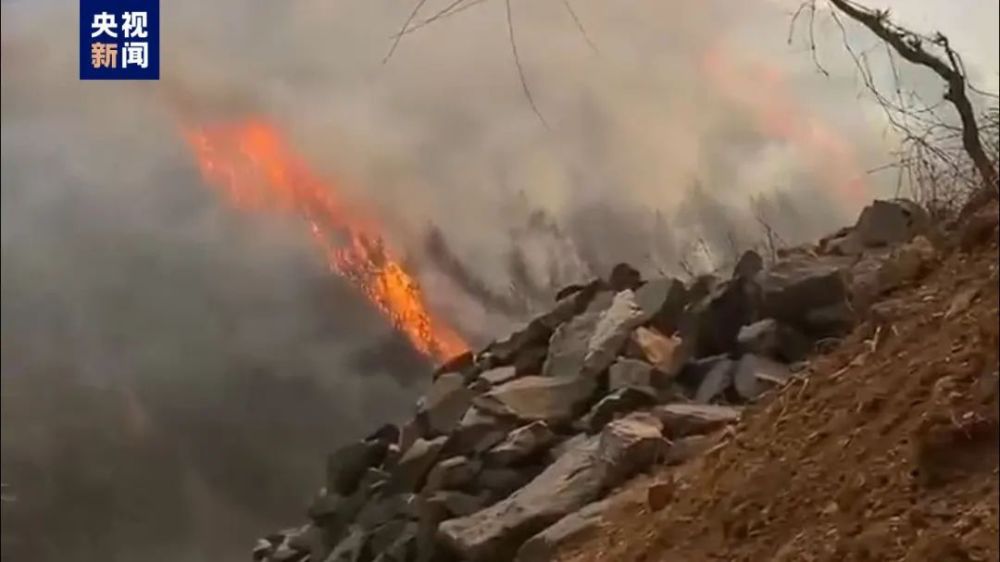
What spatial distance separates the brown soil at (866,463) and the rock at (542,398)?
210 mm

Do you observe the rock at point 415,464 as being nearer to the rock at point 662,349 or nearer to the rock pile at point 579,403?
the rock pile at point 579,403

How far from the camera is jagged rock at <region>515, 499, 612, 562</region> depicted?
182 cm

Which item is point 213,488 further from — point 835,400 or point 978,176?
Result: point 978,176

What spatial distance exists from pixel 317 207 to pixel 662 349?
2.03 ft

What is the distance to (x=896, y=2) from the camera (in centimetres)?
178

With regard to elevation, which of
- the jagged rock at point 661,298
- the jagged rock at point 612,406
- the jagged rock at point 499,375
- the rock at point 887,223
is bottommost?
the jagged rock at point 612,406

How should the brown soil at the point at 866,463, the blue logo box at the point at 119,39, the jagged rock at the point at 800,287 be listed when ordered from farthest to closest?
the jagged rock at the point at 800,287 < the blue logo box at the point at 119,39 < the brown soil at the point at 866,463

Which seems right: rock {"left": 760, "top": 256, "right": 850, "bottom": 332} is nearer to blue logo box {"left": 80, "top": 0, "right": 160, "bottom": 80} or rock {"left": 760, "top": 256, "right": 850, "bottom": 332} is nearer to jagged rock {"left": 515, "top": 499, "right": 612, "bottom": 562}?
jagged rock {"left": 515, "top": 499, "right": 612, "bottom": 562}

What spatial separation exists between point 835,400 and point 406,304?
26.1 inches

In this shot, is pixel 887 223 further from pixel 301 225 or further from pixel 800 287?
pixel 301 225

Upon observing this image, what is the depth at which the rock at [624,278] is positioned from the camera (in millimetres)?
2014

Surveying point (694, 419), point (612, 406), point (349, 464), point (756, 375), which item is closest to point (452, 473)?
point (349, 464)

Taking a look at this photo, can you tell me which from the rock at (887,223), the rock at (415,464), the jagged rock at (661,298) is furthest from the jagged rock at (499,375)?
the rock at (887,223)

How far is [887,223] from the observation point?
1.91 m
